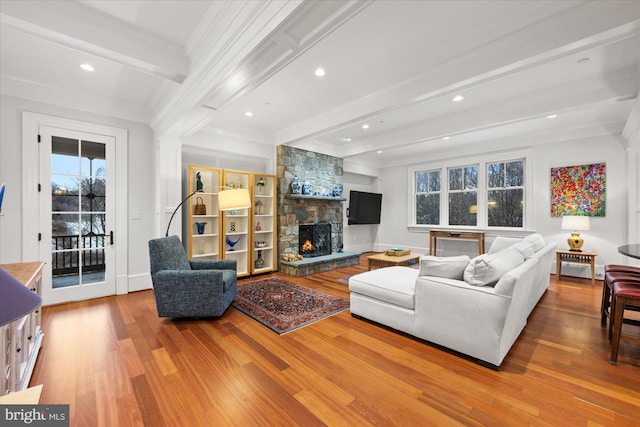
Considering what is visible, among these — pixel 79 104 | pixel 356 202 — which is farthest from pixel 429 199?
pixel 79 104

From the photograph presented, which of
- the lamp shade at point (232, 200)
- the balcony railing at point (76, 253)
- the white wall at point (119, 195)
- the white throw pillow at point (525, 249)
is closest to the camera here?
the white throw pillow at point (525, 249)

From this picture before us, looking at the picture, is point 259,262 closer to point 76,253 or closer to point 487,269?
point 76,253

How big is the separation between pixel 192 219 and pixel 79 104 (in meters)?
2.10

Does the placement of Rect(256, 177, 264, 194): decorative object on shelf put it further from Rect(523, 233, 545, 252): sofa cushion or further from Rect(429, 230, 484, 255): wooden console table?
Rect(523, 233, 545, 252): sofa cushion

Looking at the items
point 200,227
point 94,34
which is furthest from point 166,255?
point 94,34

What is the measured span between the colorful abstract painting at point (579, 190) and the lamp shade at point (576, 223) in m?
0.39

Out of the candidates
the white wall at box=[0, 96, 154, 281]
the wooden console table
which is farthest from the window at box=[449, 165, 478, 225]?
the white wall at box=[0, 96, 154, 281]

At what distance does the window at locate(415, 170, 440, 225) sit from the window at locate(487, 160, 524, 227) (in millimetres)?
1198

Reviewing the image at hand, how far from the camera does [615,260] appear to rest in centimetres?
457

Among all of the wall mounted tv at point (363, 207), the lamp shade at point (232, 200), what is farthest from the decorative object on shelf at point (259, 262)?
the wall mounted tv at point (363, 207)

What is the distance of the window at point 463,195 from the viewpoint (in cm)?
635

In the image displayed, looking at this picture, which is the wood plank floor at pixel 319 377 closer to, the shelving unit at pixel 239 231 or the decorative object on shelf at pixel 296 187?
the shelving unit at pixel 239 231

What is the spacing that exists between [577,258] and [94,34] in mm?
7102

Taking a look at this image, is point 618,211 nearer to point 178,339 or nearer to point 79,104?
point 178,339
